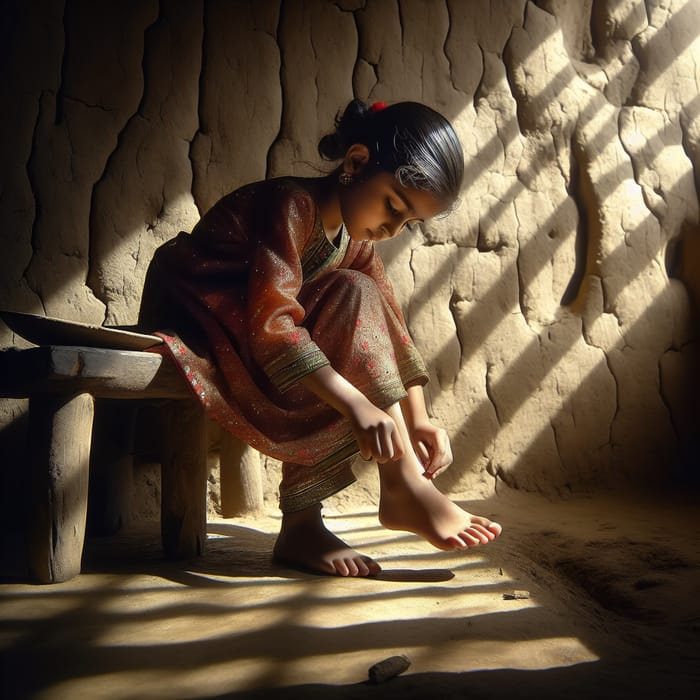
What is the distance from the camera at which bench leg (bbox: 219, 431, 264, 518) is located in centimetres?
230

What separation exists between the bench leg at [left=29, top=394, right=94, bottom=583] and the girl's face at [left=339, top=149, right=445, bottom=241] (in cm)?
80

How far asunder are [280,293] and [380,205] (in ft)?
1.14

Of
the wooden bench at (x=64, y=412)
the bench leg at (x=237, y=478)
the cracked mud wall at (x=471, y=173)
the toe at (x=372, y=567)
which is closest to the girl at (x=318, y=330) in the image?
the toe at (x=372, y=567)

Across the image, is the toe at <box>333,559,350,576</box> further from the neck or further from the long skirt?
the neck

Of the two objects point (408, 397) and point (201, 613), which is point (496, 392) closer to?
point (408, 397)

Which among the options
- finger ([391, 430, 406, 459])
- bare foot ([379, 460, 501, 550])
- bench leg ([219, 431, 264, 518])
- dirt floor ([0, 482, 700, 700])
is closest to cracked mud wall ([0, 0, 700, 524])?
bench leg ([219, 431, 264, 518])

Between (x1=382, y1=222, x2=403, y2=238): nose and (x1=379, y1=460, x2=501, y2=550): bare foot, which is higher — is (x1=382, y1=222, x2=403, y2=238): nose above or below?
above

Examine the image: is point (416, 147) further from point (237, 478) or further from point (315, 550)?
point (237, 478)

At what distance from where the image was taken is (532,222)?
9.27ft

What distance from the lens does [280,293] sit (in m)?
1.60

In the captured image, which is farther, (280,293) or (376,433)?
(280,293)

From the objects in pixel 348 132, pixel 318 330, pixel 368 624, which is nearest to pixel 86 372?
pixel 318 330

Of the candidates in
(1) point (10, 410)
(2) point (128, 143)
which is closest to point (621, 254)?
(2) point (128, 143)

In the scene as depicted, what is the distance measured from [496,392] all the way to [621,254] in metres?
0.82
